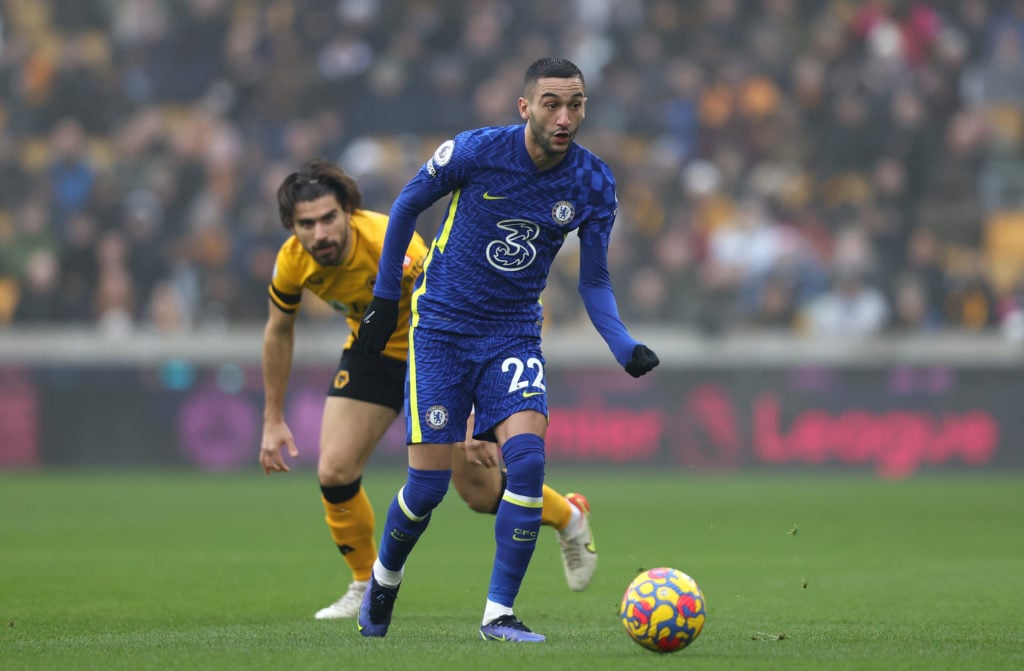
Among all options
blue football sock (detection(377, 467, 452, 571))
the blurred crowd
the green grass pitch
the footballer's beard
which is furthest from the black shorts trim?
the blurred crowd

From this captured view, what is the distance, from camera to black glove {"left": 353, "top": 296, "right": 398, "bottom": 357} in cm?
679

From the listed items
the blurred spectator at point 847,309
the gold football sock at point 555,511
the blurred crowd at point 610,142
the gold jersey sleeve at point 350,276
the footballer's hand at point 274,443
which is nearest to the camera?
the gold jersey sleeve at point 350,276

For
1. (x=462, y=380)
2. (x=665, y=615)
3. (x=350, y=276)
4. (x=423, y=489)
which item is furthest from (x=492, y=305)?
(x=665, y=615)

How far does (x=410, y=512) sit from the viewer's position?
22.4 feet

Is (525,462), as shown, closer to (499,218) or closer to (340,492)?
(499,218)

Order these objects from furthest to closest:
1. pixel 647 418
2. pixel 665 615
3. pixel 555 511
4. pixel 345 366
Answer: pixel 647 418, pixel 555 511, pixel 345 366, pixel 665 615

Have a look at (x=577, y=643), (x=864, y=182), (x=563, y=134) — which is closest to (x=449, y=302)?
(x=563, y=134)

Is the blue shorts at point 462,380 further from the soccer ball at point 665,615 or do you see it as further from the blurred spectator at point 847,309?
the blurred spectator at point 847,309

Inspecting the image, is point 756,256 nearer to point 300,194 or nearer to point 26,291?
point 26,291

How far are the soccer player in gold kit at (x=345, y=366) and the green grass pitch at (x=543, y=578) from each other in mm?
484

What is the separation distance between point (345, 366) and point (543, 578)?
2307mm

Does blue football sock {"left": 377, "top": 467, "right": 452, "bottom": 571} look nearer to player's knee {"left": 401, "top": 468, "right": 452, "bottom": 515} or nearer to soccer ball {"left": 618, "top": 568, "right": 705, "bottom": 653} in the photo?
player's knee {"left": 401, "top": 468, "right": 452, "bottom": 515}

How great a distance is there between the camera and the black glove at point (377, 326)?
6.79m

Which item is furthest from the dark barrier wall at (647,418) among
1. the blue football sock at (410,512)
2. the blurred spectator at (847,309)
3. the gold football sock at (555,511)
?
the blue football sock at (410,512)
